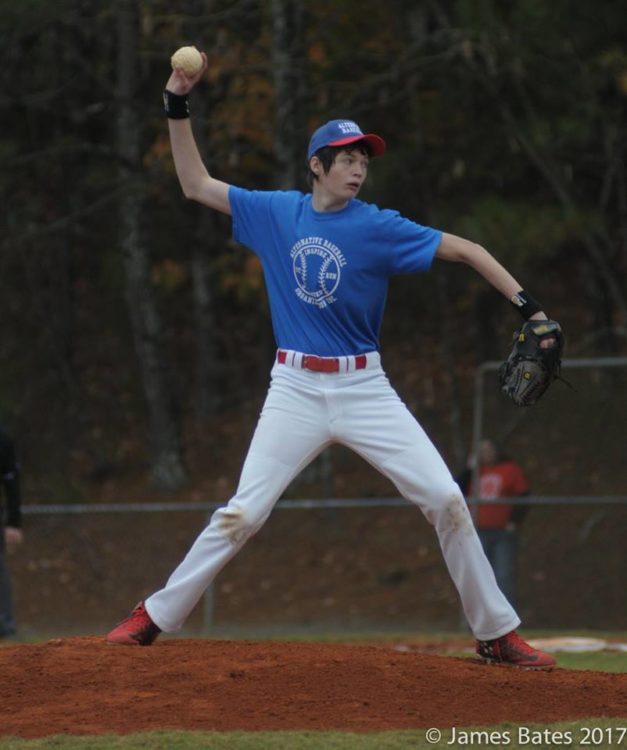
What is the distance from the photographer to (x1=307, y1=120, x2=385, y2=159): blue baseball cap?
637 centimetres

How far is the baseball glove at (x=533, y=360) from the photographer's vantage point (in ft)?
20.2

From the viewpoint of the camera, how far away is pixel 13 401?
20.8m

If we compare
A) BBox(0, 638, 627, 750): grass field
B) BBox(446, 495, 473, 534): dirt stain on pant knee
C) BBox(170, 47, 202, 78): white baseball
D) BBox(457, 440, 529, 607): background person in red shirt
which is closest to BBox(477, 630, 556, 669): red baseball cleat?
BBox(446, 495, 473, 534): dirt stain on pant knee

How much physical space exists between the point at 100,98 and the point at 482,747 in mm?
18004

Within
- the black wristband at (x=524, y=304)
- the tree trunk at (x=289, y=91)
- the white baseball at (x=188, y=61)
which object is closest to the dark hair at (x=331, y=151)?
the white baseball at (x=188, y=61)

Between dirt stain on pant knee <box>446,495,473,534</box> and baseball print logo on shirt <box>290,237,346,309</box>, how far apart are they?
1.01 m

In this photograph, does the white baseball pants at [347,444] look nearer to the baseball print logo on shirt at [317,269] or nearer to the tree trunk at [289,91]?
the baseball print logo on shirt at [317,269]

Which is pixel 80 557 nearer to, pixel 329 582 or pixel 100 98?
pixel 329 582

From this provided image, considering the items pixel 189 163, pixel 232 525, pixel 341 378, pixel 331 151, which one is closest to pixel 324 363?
pixel 341 378

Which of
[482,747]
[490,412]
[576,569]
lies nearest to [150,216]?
[490,412]

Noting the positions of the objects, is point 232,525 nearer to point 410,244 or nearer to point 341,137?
point 410,244

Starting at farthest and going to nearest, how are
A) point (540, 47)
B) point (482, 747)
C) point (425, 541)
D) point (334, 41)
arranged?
point (334, 41), point (425, 541), point (540, 47), point (482, 747)

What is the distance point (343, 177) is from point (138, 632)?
2.24 metres

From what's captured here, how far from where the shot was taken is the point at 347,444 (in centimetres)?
630
